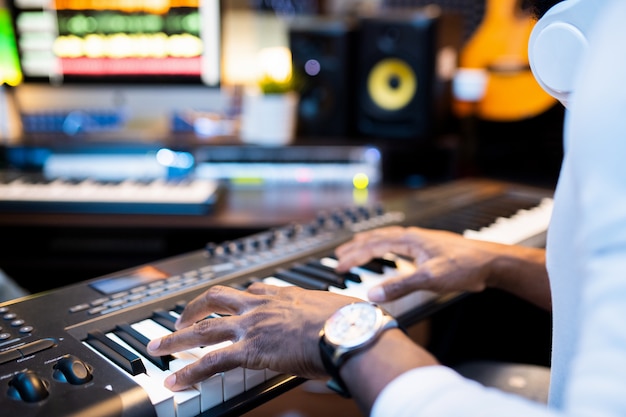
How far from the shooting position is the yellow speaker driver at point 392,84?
1.80m

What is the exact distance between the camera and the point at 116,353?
0.69 meters

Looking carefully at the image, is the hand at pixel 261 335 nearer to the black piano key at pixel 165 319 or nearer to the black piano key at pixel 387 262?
the black piano key at pixel 165 319

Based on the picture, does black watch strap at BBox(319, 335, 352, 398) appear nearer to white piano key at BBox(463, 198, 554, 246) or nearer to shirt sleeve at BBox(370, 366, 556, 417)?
shirt sleeve at BBox(370, 366, 556, 417)

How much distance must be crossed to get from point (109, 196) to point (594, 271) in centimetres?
126

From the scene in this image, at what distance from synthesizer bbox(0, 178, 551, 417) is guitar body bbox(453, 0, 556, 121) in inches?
29.2

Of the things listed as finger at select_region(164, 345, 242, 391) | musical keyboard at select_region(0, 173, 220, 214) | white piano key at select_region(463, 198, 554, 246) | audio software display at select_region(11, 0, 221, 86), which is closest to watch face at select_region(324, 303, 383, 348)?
finger at select_region(164, 345, 242, 391)

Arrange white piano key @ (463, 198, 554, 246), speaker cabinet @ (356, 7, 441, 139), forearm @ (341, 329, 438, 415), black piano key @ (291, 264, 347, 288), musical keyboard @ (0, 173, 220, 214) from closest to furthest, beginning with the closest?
forearm @ (341, 329, 438, 415) → black piano key @ (291, 264, 347, 288) → white piano key @ (463, 198, 554, 246) → musical keyboard @ (0, 173, 220, 214) → speaker cabinet @ (356, 7, 441, 139)

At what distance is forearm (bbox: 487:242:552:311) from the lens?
0.99 meters

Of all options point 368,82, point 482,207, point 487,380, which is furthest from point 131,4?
point 487,380

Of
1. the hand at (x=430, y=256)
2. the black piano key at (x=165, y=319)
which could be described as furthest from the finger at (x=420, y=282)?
the black piano key at (x=165, y=319)

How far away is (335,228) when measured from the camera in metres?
1.20

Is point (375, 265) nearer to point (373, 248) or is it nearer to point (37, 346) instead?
point (373, 248)

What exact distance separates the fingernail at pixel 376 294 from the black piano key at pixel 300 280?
0.24 ft

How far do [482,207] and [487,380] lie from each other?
46cm
